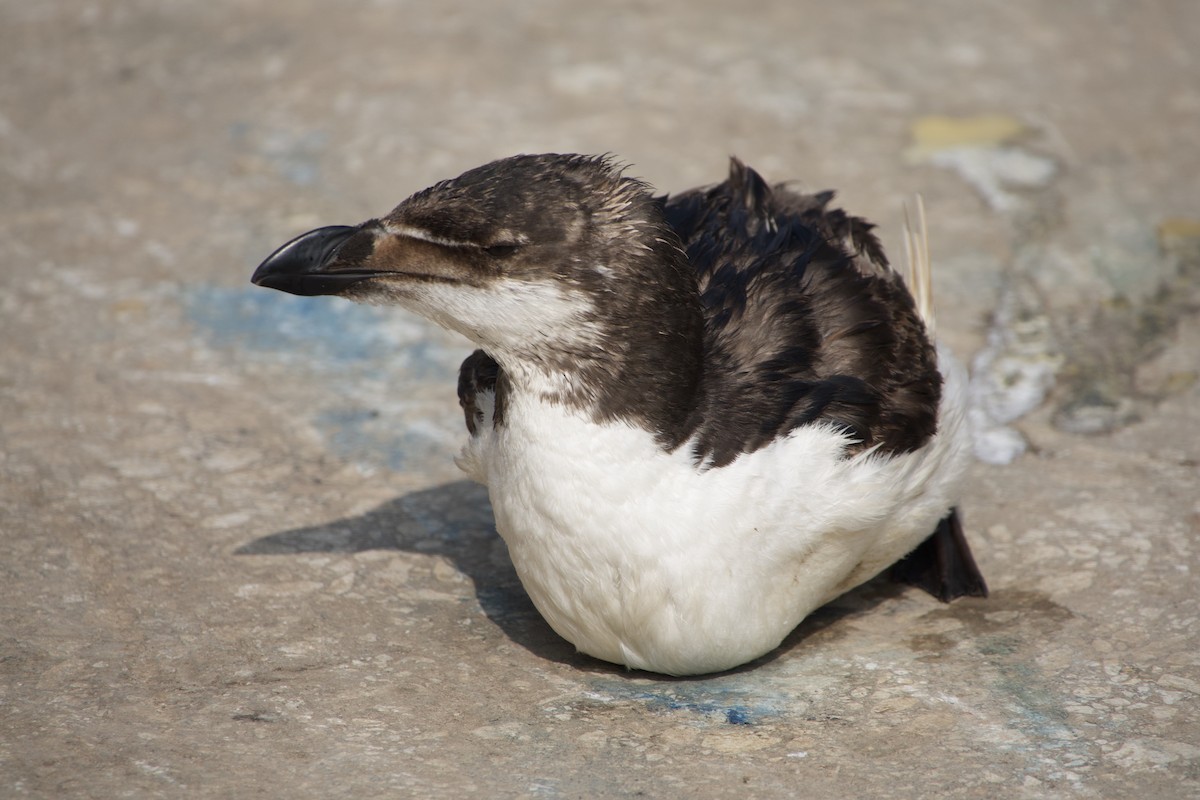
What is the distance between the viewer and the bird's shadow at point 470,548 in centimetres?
457

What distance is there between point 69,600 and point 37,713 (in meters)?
0.66

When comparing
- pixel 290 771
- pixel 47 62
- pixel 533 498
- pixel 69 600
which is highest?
pixel 47 62

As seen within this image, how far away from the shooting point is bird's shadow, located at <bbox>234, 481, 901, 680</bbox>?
4.57 metres

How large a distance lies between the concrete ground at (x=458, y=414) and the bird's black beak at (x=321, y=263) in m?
1.15

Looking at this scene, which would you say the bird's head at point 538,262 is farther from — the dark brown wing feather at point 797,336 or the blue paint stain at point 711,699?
the blue paint stain at point 711,699

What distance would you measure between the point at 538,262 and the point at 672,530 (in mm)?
823

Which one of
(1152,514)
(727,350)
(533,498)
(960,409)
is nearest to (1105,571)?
(1152,514)

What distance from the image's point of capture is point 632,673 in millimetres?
4375

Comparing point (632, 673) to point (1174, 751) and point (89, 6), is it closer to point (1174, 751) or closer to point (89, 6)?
point (1174, 751)

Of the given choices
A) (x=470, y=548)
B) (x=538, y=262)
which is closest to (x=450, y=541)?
(x=470, y=548)

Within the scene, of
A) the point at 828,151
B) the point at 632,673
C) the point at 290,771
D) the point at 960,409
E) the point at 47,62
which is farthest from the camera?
the point at 47,62

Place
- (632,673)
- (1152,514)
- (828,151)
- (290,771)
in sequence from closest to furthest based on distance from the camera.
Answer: (290,771), (632,673), (1152,514), (828,151)

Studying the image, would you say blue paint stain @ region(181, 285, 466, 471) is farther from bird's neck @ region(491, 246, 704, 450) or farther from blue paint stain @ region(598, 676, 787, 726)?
bird's neck @ region(491, 246, 704, 450)

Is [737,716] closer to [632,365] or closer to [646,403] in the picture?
[646,403]
